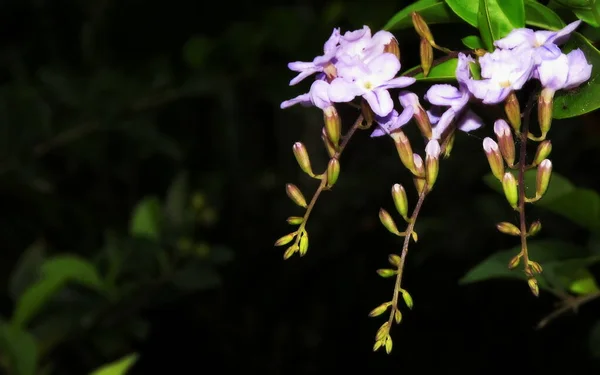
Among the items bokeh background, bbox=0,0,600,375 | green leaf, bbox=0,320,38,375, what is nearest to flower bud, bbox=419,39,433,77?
bokeh background, bbox=0,0,600,375

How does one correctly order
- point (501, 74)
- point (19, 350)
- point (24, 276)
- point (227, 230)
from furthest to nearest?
point (227, 230), point (24, 276), point (19, 350), point (501, 74)

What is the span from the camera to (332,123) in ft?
1.58

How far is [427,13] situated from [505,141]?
120mm

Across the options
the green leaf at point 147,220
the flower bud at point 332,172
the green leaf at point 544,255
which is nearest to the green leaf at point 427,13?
the flower bud at point 332,172

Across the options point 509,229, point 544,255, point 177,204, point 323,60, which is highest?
point 323,60

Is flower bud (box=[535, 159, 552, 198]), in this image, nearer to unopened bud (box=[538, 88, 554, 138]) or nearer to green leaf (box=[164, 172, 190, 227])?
unopened bud (box=[538, 88, 554, 138])

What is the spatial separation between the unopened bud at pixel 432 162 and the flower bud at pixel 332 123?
0.18ft

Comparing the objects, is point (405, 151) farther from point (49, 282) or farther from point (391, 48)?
point (49, 282)

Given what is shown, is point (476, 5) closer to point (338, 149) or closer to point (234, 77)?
point (338, 149)

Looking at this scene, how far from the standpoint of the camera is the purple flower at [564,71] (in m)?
0.43

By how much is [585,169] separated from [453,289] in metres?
0.31

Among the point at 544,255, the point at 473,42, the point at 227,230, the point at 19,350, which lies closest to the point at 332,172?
the point at 473,42

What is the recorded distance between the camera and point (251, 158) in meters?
2.14

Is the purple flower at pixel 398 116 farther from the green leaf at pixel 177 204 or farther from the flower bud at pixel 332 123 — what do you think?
the green leaf at pixel 177 204
